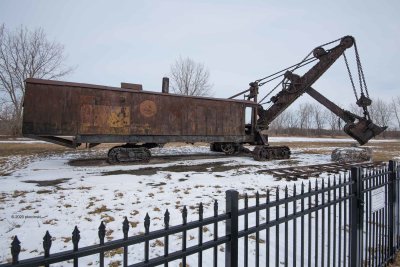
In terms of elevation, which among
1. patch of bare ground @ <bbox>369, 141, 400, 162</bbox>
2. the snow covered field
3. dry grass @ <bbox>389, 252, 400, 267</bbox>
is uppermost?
patch of bare ground @ <bbox>369, 141, 400, 162</bbox>

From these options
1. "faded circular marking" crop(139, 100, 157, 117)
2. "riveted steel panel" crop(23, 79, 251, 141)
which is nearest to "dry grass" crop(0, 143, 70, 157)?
"riveted steel panel" crop(23, 79, 251, 141)

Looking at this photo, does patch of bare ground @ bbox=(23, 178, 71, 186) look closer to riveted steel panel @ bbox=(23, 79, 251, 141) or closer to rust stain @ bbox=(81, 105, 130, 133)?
riveted steel panel @ bbox=(23, 79, 251, 141)

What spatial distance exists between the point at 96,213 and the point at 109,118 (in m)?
7.80

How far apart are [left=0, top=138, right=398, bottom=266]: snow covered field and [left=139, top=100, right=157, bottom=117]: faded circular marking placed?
10.4 ft

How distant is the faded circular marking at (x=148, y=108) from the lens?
13648 millimetres

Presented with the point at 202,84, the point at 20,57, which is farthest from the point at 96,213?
the point at 202,84

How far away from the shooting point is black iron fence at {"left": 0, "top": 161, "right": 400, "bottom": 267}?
173 cm

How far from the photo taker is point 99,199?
6723mm

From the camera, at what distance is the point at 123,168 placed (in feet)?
38.2

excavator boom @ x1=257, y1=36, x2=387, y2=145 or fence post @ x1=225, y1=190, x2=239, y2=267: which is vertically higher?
excavator boom @ x1=257, y1=36, x2=387, y2=145

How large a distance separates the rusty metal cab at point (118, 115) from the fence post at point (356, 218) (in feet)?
36.1

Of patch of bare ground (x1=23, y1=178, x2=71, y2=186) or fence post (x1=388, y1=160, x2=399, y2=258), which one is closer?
fence post (x1=388, y1=160, x2=399, y2=258)

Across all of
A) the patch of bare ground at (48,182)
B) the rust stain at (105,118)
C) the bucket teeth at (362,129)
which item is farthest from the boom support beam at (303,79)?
the patch of bare ground at (48,182)

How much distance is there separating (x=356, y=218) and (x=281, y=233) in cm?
150
